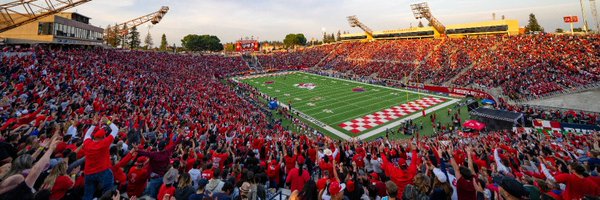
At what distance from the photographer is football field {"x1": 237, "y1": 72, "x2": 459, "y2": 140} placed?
23.7 meters

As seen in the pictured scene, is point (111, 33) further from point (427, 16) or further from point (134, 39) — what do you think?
point (427, 16)

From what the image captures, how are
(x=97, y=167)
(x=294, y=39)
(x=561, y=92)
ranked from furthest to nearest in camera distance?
1. (x=294, y=39)
2. (x=561, y=92)
3. (x=97, y=167)

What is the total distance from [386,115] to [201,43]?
8668 centimetres

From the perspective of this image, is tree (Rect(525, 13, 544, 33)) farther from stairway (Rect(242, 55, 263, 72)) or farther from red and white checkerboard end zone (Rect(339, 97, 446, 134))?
stairway (Rect(242, 55, 263, 72))

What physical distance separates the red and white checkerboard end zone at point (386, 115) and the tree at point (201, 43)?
8411 cm

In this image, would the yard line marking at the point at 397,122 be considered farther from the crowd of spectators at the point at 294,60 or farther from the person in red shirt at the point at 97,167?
the crowd of spectators at the point at 294,60

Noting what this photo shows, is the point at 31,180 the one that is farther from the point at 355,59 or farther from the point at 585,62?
the point at 355,59

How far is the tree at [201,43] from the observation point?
317 ft

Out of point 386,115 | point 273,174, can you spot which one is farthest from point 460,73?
point 273,174

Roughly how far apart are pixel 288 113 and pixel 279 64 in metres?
43.2

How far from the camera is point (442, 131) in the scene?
70.1 ft

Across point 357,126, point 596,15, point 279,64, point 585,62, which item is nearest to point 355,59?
point 279,64

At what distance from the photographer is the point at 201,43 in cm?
9712

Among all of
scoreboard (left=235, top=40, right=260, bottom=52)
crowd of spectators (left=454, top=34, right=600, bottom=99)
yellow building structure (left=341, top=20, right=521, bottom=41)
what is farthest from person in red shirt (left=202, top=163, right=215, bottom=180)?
scoreboard (left=235, top=40, right=260, bottom=52)
